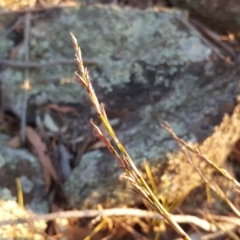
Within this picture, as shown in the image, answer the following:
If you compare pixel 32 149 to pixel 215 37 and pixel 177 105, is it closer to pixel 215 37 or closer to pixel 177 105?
pixel 177 105

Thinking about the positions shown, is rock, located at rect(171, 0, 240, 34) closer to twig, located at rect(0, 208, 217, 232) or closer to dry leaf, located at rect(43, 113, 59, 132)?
dry leaf, located at rect(43, 113, 59, 132)

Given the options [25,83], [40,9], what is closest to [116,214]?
[25,83]

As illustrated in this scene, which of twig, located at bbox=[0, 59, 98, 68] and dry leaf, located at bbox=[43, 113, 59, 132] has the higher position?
twig, located at bbox=[0, 59, 98, 68]

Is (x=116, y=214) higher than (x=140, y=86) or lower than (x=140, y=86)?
lower

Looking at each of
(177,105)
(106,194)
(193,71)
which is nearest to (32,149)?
(106,194)

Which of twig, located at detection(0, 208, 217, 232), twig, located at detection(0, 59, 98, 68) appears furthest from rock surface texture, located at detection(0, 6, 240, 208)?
twig, located at detection(0, 208, 217, 232)

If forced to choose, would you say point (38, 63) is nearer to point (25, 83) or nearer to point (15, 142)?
point (25, 83)

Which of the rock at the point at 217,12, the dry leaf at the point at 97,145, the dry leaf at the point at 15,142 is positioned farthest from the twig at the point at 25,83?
the rock at the point at 217,12
